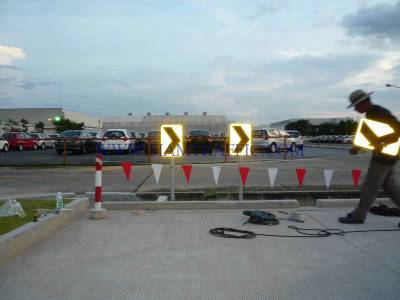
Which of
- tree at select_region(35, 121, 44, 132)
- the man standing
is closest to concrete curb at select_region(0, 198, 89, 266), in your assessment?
the man standing

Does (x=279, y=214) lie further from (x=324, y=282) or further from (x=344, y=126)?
(x=344, y=126)

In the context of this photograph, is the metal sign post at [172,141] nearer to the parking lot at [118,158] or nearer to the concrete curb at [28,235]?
the concrete curb at [28,235]

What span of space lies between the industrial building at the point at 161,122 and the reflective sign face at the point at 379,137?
47.4 m

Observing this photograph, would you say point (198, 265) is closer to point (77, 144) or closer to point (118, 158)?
point (118, 158)

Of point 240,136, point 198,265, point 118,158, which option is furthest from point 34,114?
point 198,265

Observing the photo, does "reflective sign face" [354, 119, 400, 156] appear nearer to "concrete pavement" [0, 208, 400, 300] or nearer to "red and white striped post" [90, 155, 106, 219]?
Result: "concrete pavement" [0, 208, 400, 300]

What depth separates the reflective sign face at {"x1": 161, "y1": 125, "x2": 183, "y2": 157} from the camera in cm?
844

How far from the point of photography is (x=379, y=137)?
19.2 ft

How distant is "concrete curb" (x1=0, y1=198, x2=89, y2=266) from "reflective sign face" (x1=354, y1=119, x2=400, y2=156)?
15.4 ft

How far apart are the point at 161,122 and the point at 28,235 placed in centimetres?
5498

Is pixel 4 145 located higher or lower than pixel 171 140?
lower

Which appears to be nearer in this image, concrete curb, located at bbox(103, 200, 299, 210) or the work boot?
the work boot

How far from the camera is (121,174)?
14.1 m

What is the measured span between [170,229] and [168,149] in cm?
250
